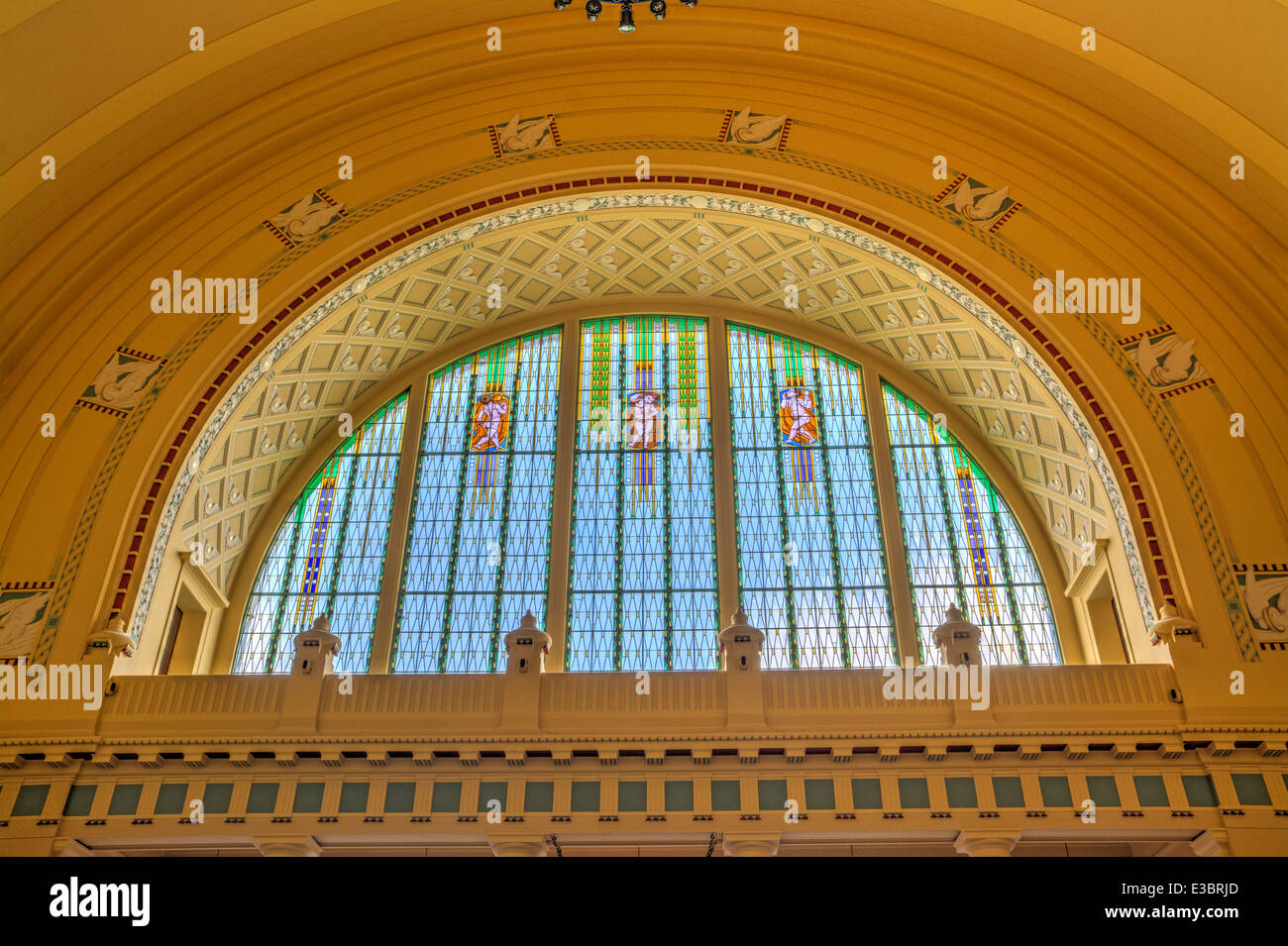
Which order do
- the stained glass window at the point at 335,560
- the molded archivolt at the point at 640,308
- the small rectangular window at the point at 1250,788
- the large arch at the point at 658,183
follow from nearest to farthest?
the small rectangular window at the point at 1250,788 → the large arch at the point at 658,183 → the molded archivolt at the point at 640,308 → the stained glass window at the point at 335,560

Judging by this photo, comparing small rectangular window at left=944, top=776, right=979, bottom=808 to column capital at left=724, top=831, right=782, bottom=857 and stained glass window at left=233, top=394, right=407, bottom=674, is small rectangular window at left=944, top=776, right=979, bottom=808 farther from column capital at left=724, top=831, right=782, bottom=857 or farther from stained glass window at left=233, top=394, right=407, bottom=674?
stained glass window at left=233, top=394, right=407, bottom=674

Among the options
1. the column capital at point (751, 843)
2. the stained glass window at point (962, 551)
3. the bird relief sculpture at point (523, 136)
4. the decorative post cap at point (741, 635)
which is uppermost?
the bird relief sculpture at point (523, 136)

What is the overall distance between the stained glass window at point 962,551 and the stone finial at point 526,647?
569cm

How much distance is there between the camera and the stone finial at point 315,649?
1289 centimetres

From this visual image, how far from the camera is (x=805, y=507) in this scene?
16.5m

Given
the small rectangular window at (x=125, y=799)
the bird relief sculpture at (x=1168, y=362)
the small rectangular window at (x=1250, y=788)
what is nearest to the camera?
the small rectangular window at (x=1250, y=788)

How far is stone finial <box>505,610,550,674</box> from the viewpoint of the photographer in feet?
42.2

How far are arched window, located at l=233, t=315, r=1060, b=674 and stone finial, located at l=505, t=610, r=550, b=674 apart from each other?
191 centimetres

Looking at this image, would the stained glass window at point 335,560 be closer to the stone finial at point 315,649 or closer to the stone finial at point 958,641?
the stone finial at point 315,649

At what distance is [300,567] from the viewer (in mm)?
16406

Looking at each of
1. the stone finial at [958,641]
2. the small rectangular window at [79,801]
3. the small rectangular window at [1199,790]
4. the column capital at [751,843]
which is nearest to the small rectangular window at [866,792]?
the column capital at [751,843]

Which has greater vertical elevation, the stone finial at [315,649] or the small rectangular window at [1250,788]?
the stone finial at [315,649]
